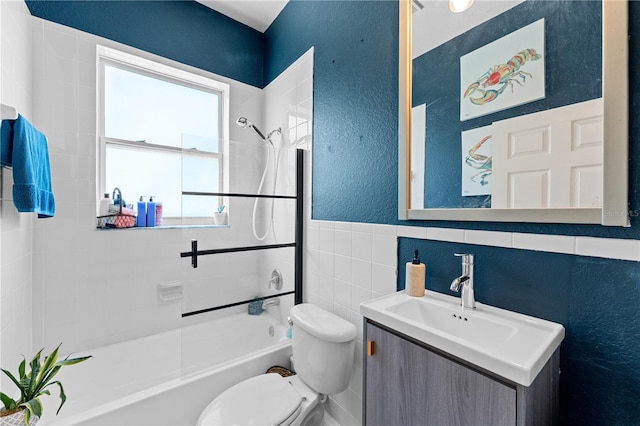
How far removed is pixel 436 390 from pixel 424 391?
5cm

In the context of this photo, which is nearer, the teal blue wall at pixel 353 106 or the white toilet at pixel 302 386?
the white toilet at pixel 302 386

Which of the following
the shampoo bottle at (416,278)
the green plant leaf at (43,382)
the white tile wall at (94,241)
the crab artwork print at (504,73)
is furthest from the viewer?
the white tile wall at (94,241)

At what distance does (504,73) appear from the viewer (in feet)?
3.13

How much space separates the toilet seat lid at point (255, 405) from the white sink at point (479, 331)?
2.27 ft

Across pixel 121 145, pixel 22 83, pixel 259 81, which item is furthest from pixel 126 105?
pixel 259 81

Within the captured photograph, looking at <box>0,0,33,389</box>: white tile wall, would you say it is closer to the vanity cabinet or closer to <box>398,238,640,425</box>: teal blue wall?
the vanity cabinet

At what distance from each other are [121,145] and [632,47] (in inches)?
105

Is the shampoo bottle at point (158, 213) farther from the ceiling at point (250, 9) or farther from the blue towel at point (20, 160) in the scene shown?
the ceiling at point (250, 9)

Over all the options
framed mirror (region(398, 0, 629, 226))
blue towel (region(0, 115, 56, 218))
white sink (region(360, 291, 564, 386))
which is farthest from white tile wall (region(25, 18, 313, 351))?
white sink (region(360, 291, 564, 386))

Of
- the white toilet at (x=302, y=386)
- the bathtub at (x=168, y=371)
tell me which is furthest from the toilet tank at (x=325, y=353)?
the bathtub at (x=168, y=371)

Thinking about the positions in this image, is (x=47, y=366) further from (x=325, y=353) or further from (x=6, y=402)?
(x=325, y=353)

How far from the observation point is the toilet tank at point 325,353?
1.36 m

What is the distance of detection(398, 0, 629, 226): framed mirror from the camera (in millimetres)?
744

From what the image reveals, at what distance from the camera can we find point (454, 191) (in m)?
1.09
